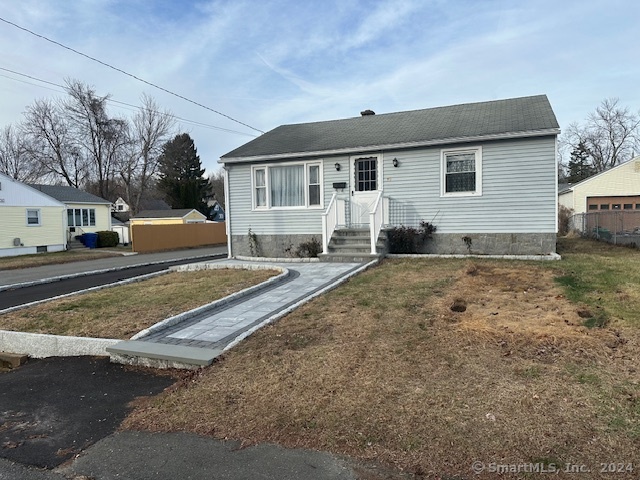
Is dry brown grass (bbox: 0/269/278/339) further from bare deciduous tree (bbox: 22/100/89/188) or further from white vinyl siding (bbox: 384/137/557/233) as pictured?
bare deciduous tree (bbox: 22/100/89/188)

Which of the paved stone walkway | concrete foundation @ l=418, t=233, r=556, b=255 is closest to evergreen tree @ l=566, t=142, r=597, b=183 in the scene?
concrete foundation @ l=418, t=233, r=556, b=255

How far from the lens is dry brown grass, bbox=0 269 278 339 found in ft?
19.0

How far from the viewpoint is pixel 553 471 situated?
7.73ft

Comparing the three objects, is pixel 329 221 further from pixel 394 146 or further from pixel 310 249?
pixel 394 146

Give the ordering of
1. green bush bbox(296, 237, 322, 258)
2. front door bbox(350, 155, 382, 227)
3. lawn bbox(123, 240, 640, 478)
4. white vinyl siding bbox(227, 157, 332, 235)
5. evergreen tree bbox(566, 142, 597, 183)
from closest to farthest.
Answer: lawn bbox(123, 240, 640, 478), front door bbox(350, 155, 382, 227), green bush bbox(296, 237, 322, 258), white vinyl siding bbox(227, 157, 332, 235), evergreen tree bbox(566, 142, 597, 183)

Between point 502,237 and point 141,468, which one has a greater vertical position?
point 502,237

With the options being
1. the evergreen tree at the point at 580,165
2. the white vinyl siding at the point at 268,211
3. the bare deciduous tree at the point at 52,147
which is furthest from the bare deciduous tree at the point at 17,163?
the evergreen tree at the point at 580,165

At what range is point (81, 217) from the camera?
2858cm

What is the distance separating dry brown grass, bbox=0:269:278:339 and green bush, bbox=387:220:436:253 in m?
3.96

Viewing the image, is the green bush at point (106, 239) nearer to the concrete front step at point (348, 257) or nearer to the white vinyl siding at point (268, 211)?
the white vinyl siding at point (268, 211)

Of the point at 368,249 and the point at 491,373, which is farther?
the point at 368,249

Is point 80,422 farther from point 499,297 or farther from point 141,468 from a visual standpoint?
point 499,297

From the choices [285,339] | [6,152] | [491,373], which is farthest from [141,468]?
[6,152]

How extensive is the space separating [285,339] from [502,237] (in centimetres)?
842
